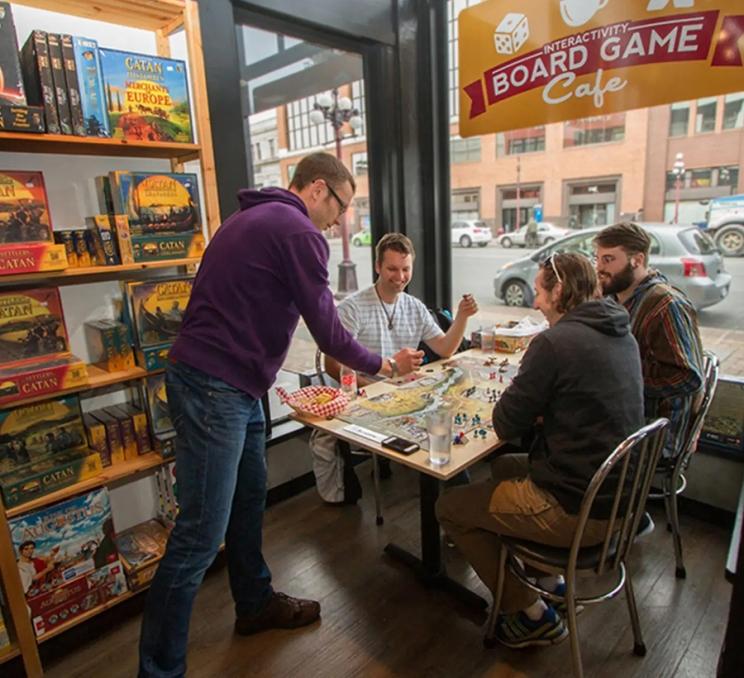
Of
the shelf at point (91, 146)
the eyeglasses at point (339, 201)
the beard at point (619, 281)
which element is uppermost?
the shelf at point (91, 146)

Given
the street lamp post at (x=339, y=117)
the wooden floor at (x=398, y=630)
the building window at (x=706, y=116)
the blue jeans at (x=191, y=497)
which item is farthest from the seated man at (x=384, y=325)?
the street lamp post at (x=339, y=117)

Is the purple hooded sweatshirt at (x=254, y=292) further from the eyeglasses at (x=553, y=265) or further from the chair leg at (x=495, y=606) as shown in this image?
the chair leg at (x=495, y=606)

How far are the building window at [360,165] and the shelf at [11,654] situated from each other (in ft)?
8.52

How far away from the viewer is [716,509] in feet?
7.33

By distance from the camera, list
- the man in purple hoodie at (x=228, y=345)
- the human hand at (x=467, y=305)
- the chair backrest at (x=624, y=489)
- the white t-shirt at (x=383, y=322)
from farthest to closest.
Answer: the white t-shirt at (x=383, y=322) < the human hand at (x=467, y=305) < the man in purple hoodie at (x=228, y=345) < the chair backrest at (x=624, y=489)

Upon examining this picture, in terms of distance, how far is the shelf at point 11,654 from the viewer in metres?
1.55

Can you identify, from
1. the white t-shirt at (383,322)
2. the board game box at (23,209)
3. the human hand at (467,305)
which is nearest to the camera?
the board game box at (23,209)

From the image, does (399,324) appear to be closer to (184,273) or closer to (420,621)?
(184,273)

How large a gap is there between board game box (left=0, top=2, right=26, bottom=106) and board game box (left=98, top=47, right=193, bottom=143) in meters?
0.25

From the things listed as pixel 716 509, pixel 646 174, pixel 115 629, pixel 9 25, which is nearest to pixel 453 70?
pixel 646 174

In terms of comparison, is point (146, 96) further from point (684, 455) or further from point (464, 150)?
point (684, 455)

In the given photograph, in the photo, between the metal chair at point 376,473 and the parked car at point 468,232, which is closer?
the metal chair at point 376,473

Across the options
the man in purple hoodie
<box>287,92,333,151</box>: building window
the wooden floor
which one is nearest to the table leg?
the wooden floor

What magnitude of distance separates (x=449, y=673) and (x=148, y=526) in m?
1.28
